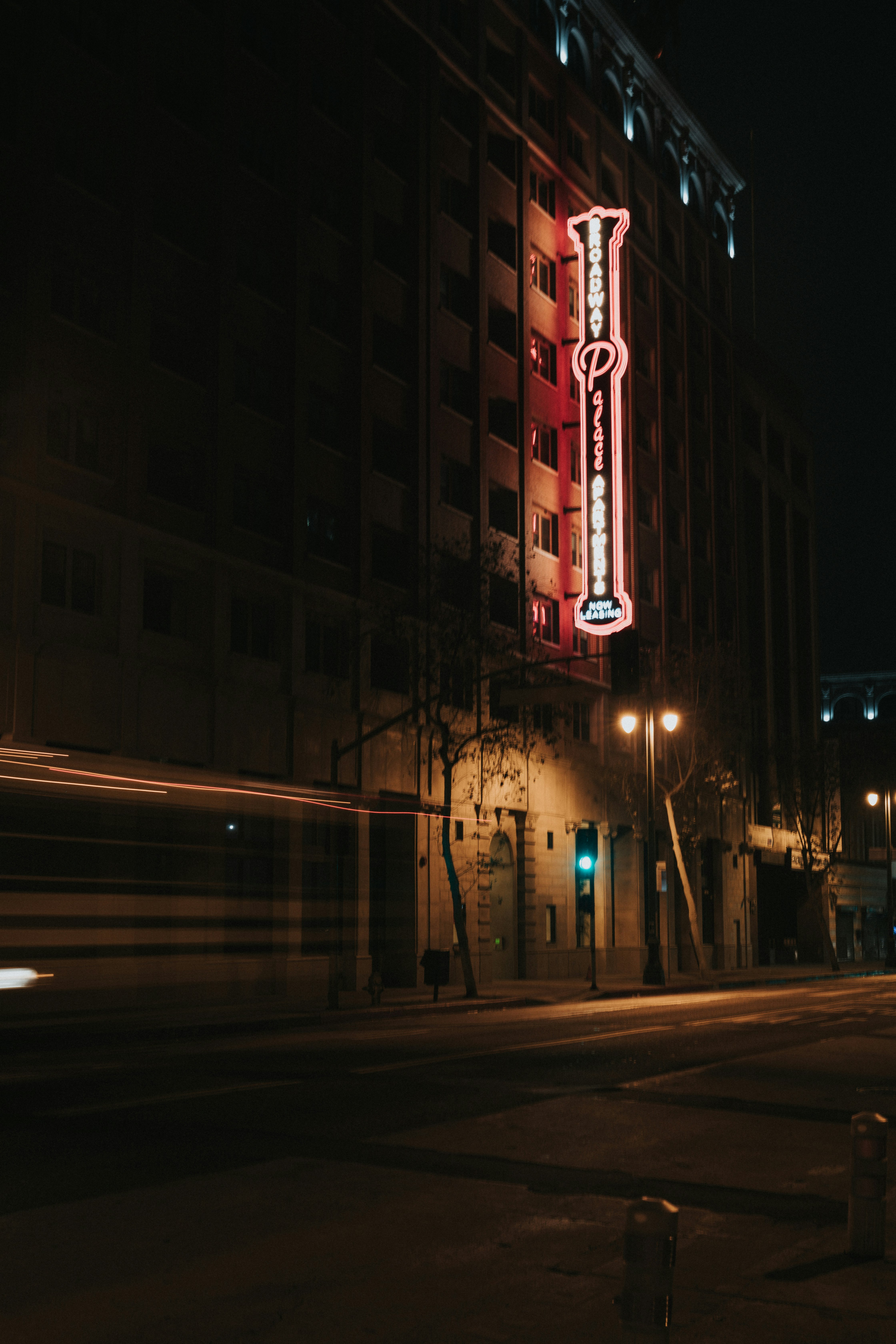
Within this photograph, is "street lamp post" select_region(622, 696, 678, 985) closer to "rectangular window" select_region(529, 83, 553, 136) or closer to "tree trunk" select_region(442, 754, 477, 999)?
"tree trunk" select_region(442, 754, 477, 999)

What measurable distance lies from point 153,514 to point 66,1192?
23251 millimetres

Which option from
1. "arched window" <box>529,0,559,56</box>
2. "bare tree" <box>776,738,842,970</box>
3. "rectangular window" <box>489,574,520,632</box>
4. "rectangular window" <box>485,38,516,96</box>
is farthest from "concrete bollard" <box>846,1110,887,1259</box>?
"bare tree" <box>776,738,842,970</box>

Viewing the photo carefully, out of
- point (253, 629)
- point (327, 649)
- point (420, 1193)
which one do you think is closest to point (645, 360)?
point (327, 649)

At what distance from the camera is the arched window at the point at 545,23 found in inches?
1960

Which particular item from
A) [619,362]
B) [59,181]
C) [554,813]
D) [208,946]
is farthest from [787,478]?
[208,946]

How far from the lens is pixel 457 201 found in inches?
1725

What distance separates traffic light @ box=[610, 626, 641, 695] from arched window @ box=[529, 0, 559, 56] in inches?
1209

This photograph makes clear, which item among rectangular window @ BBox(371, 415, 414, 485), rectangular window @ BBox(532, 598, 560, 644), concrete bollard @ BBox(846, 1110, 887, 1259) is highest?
rectangular window @ BBox(371, 415, 414, 485)

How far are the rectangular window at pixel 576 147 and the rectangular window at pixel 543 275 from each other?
517 cm

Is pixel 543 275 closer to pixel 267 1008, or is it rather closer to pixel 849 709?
pixel 267 1008

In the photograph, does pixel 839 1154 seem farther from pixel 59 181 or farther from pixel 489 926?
pixel 489 926

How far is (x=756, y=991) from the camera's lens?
130 feet

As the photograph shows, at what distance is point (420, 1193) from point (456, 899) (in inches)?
900

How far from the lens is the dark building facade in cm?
2817
